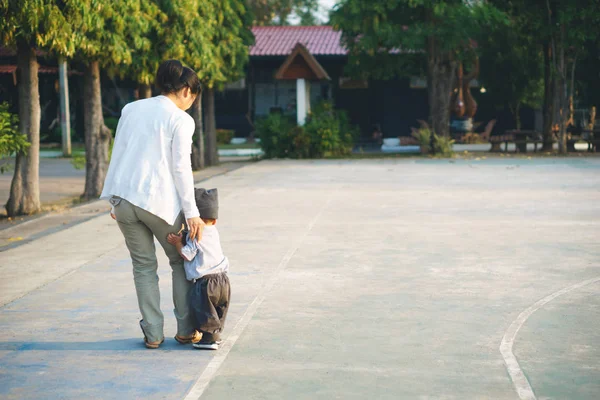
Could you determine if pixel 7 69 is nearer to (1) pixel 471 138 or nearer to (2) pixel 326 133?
(2) pixel 326 133

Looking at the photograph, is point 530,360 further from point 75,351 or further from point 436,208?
point 436,208

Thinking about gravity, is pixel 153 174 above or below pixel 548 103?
below

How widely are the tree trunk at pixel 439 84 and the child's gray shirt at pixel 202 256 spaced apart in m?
25.6

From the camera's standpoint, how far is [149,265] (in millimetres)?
6344

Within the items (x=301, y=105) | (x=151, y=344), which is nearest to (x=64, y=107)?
(x=301, y=105)

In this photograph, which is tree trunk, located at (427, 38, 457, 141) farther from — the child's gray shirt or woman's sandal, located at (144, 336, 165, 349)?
woman's sandal, located at (144, 336, 165, 349)

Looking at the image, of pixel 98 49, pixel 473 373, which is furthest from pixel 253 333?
pixel 98 49

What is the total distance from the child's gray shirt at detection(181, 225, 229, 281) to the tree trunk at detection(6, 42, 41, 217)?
1019 cm

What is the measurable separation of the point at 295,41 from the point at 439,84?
10.9 m

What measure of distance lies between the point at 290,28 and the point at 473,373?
3831 centimetres

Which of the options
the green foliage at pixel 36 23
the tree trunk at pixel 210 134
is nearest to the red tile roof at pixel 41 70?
the tree trunk at pixel 210 134

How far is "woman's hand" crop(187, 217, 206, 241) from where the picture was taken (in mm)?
6180

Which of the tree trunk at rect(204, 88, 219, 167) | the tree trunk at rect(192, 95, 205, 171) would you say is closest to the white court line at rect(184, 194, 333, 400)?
the tree trunk at rect(192, 95, 205, 171)

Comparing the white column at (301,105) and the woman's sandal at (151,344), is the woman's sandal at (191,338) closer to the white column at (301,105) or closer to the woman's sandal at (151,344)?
the woman's sandal at (151,344)
